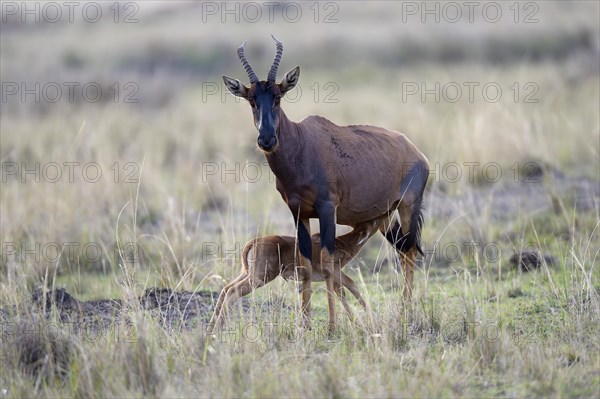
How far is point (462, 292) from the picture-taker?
28.4 ft

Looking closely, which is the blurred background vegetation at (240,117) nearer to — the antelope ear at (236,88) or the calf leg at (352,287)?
the calf leg at (352,287)

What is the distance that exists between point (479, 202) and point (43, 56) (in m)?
17.5

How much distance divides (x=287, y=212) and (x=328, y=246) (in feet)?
16.1

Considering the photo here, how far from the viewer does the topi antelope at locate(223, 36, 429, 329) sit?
7.86 metres

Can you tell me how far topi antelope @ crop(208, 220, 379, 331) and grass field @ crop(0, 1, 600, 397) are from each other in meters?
0.16

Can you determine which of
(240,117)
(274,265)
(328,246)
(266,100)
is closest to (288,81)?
(266,100)

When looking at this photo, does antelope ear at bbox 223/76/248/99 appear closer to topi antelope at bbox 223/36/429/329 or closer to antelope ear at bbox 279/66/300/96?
topi antelope at bbox 223/36/429/329

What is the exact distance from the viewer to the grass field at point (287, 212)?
6.72 metres

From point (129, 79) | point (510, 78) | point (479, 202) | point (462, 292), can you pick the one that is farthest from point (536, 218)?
point (129, 79)

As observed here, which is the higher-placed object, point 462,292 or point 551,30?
point 551,30

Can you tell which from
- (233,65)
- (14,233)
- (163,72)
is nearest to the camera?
(14,233)

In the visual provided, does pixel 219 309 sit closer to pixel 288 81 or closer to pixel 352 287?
pixel 352 287

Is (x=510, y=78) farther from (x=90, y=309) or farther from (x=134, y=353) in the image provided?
(x=134, y=353)

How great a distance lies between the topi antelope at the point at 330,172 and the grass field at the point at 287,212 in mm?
390
